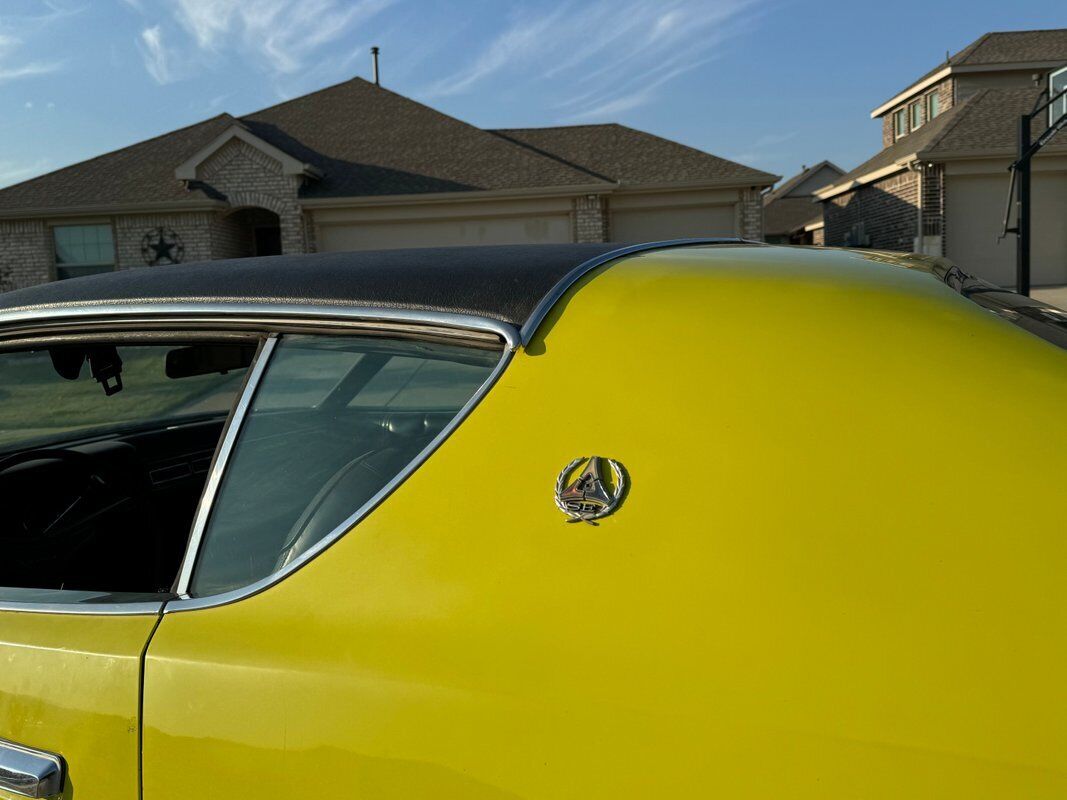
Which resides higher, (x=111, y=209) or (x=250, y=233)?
(x=111, y=209)

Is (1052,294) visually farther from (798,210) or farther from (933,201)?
(798,210)

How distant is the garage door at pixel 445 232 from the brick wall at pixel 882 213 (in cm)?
825

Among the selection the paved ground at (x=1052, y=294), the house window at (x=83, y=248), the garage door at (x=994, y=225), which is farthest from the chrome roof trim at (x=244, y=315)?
the garage door at (x=994, y=225)

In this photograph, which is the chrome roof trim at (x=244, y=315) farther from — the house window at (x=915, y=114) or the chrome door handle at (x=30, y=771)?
the house window at (x=915, y=114)

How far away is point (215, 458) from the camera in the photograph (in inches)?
59.6

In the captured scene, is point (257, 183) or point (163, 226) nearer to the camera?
point (257, 183)

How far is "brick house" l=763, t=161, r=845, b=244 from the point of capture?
39.7m

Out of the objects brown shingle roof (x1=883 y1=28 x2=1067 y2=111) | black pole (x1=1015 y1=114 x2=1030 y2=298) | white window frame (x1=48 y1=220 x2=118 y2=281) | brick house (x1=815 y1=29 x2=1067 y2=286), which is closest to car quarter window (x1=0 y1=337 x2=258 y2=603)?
black pole (x1=1015 y1=114 x2=1030 y2=298)

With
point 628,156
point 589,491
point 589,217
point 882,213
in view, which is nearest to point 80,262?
point 589,217

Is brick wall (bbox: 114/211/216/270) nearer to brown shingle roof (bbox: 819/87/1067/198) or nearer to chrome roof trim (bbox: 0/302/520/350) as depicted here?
brown shingle roof (bbox: 819/87/1067/198)

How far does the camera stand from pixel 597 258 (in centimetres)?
156

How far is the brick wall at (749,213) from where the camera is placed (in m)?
22.0

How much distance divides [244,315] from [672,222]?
2182 centimetres

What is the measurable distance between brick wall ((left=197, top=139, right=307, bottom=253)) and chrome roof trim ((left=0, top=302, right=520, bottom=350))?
21.2 m
